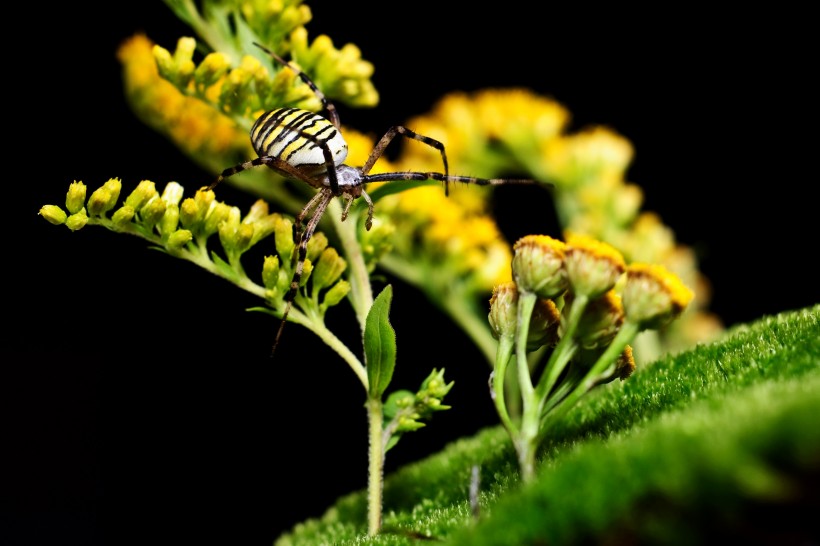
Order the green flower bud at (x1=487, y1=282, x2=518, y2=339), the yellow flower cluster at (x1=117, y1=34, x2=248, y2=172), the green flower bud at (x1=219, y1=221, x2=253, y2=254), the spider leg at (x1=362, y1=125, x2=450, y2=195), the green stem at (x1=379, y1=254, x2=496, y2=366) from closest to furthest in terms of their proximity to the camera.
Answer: the green flower bud at (x1=487, y1=282, x2=518, y2=339), the green flower bud at (x1=219, y1=221, x2=253, y2=254), the spider leg at (x1=362, y1=125, x2=450, y2=195), the yellow flower cluster at (x1=117, y1=34, x2=248, y2=172), the green stem at (x1=379, y1=254, x2=496, y2=366)

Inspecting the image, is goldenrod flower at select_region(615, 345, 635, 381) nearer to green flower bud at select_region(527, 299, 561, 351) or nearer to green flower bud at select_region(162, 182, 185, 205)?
green flower bud at select_region(527, 299, 561, 351)

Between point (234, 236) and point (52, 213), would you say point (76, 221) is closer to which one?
point (52, 213)

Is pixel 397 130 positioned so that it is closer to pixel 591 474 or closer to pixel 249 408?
pixel 591 474

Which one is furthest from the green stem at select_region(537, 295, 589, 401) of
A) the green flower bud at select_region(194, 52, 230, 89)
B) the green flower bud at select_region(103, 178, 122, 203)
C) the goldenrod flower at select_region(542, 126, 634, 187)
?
the goldenrod flower at select_region(542, 126, 634, 187)

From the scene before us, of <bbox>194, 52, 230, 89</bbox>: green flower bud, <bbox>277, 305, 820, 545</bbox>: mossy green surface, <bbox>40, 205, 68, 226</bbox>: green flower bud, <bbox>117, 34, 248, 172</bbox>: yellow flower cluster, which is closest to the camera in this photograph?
<bbox>277, 305, 820, 545</bbox>: mossy green surface

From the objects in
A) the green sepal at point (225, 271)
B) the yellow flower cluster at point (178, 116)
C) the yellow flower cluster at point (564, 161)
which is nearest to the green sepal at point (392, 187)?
the green sepal at point (225, 271)

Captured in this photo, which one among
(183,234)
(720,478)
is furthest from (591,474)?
(183,234)

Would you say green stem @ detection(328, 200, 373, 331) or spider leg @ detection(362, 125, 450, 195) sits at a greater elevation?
spider leg @ detection(362, 125, 450, 195)
